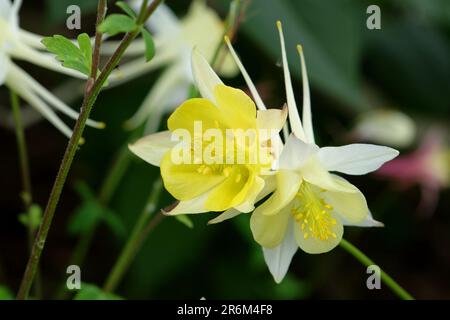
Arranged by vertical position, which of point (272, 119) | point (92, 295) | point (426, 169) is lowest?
point (92, 295)

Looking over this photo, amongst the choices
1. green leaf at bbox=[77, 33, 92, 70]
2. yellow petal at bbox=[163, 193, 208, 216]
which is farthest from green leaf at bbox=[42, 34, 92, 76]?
yellow petal at bbox=[163, 193, 208, 216]

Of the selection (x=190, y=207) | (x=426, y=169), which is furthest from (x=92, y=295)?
(x=426, y=169)

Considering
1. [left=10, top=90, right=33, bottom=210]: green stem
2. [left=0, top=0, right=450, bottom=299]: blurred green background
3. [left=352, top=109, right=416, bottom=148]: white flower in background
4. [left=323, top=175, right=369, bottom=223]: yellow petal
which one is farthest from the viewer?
[left=352, top=109, right=416, bottom=148]: white flower in background

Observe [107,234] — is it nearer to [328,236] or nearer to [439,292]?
[439,292]

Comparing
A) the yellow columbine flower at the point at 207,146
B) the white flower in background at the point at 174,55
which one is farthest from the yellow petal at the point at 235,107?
the white flower in background at the point at 174,55

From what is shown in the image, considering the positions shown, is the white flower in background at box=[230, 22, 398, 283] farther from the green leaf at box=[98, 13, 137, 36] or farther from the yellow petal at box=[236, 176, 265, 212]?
the green leaf at box=[98, 13, 137, 36]

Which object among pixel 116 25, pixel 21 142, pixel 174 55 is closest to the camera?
pixel 116 25
